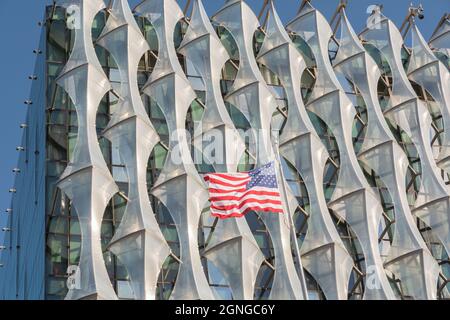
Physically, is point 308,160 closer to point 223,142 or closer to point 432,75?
point 223,142

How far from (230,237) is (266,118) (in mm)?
7378

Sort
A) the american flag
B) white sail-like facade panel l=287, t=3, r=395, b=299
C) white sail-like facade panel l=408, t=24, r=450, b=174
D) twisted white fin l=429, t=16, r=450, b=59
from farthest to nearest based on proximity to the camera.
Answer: twisted white fin l=429, t=16, r=450, b=59
white sail-like facade panel l=408, t=24, r=450, b=174
white sail-like facade panel l=287, t=3, r=395, b=299
the american flag

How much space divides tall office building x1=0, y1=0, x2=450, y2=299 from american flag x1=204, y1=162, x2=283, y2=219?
524cm

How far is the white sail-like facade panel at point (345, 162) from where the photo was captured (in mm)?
48594

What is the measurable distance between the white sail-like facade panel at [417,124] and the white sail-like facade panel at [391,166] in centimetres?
112

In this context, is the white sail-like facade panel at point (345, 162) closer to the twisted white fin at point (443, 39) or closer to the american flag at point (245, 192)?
the twisted white fin at point (443, 39)

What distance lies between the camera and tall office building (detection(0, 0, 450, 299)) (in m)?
46.1

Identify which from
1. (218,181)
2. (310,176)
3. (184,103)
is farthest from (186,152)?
(218,181)

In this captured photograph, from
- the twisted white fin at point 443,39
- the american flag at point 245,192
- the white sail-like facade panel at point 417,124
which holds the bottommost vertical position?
the american flag at point 245,192

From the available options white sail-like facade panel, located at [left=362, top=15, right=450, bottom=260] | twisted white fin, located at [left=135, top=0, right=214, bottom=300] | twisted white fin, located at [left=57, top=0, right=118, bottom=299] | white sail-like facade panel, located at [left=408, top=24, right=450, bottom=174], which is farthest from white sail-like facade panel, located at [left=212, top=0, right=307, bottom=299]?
white sail-like facade panel, located at [left=408, top=24, right=450, bottom=174]

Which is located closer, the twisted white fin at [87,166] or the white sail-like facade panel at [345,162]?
the twisted white fin at [87,166]

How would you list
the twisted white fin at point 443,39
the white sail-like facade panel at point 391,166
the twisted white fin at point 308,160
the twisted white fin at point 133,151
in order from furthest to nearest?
the twisted white fin at point 443,39
the white sail-like facade panel at point 391,166
the twisted white fin at point 308,160
the twisted white fin at point 133,151

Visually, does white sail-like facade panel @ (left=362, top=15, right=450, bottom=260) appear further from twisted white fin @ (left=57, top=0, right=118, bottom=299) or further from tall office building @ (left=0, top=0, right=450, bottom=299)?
twisted white fin @ (left=57, top=0, right=118, bottom=299)

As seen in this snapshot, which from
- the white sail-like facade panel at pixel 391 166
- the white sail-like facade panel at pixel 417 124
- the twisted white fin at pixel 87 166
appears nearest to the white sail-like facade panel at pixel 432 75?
the white sail-like facade panel at pixel 417 124
